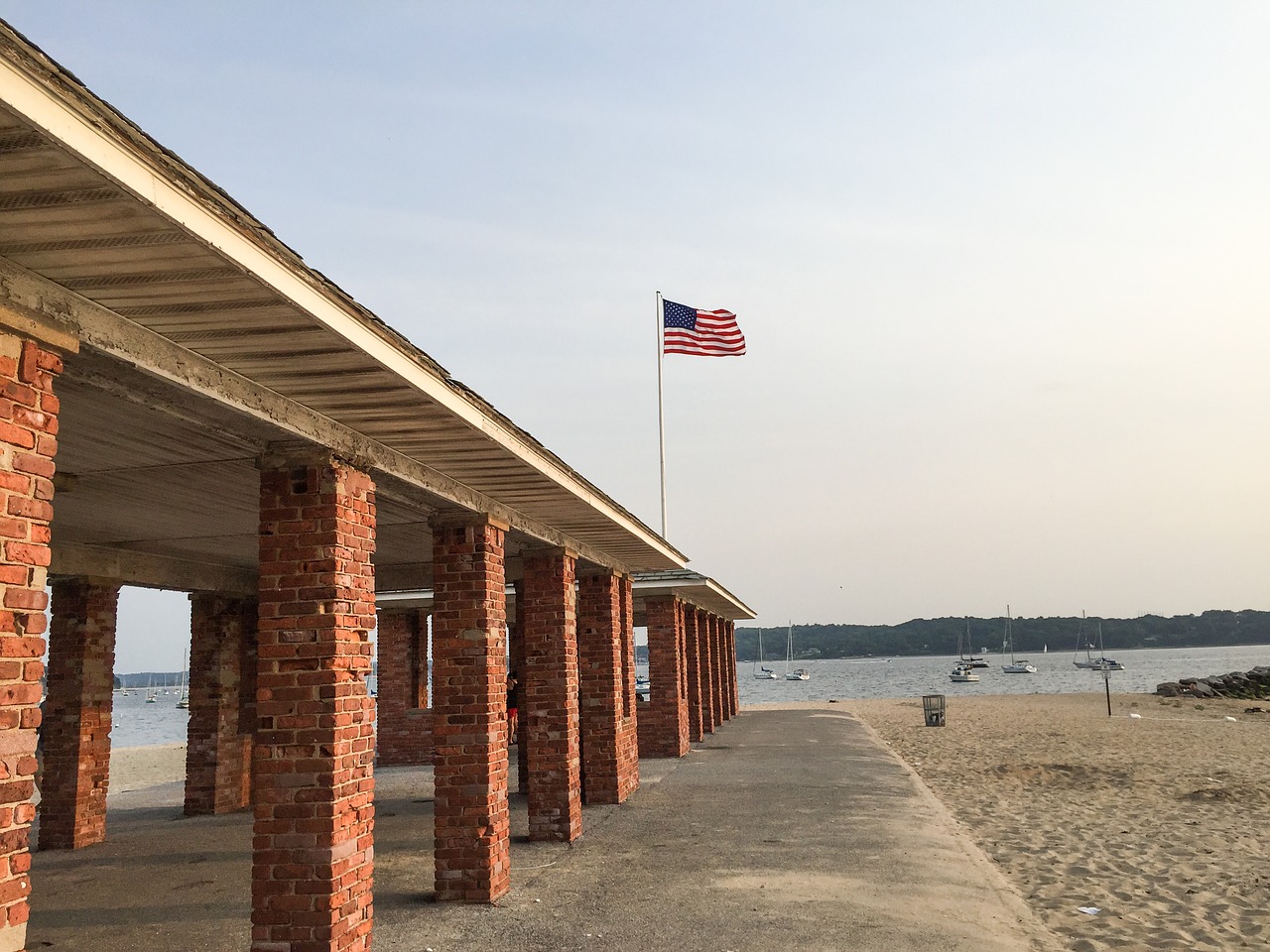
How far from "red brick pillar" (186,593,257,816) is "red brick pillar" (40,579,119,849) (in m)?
2.09

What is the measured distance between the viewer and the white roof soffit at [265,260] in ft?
8.48

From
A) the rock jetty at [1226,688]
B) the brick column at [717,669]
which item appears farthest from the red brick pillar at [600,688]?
the rock jetty at [1226,688]

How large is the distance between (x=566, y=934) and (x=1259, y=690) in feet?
169

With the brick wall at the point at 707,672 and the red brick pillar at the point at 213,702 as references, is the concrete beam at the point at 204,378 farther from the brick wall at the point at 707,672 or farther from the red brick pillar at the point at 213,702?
the brick wall at the point at 707,672

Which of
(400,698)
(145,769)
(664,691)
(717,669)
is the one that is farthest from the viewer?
(717,669)

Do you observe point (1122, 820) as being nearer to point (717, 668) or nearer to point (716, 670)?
point (716, 670)

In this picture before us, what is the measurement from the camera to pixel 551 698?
11164 millimetres

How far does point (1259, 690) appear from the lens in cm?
4759

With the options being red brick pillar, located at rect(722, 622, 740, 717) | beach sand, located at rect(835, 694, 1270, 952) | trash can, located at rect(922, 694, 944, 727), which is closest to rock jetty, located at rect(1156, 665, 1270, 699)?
beach sand, located at rect(835, 694, 1270, 952)

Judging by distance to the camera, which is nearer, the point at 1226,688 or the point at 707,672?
the point at 707,672

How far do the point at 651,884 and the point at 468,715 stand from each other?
2330 mm

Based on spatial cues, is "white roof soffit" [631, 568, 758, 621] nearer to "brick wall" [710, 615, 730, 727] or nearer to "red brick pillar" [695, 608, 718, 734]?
"red brick pillar" [695, 608, 718, 734]

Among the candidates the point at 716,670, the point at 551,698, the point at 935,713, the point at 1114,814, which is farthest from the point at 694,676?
the point at 551,698

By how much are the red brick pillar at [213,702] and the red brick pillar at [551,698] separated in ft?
18.0
